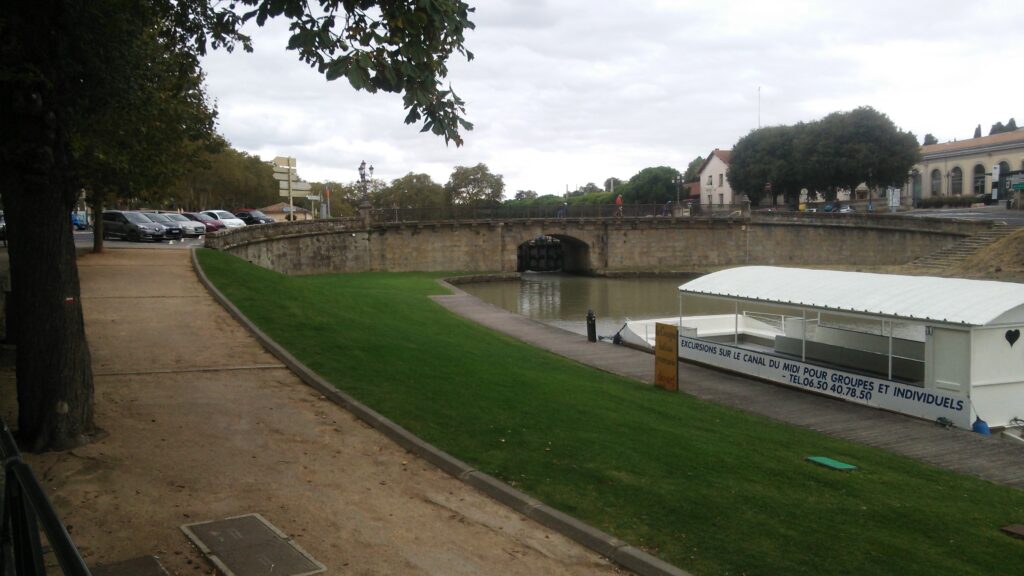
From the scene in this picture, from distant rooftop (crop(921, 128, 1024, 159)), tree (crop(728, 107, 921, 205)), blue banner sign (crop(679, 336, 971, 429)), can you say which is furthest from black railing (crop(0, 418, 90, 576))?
distant rooftop (crop(921, 128, 1024, 159))

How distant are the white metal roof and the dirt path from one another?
12.2 meters

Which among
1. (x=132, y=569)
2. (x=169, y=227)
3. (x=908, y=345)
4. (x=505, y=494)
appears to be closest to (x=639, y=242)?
(x=169, y=227)

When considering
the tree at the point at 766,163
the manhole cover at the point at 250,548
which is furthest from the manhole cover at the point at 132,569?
the tree at the point at 766,163

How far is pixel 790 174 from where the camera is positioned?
8100cm

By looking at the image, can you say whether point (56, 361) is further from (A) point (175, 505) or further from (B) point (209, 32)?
(B) point (209, 32)

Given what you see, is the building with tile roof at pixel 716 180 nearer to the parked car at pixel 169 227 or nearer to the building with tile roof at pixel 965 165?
the building with tile roof at pixel 965 165

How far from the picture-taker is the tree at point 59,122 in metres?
7.54

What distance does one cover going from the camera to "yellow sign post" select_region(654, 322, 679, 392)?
57.7ft

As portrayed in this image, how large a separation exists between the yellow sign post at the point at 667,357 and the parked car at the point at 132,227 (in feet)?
107

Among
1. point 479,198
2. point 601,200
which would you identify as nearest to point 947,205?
point 601,200

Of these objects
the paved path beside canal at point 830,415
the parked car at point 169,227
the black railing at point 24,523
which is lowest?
the paved path beside canal at point 830,415

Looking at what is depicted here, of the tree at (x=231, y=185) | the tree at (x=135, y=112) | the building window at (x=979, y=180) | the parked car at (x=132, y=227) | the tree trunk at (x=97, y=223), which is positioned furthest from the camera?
the building window at (x=979, y=180)

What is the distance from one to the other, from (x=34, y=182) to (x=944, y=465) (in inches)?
519

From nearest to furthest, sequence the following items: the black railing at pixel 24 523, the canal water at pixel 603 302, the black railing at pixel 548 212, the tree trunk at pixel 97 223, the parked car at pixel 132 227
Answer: the black railing at pixel 24 523
the tree trunk at pixel 97 223
the canal water at pixel 603 302
the parked car at pixel 132 227
the black railing at pixel 548 212
